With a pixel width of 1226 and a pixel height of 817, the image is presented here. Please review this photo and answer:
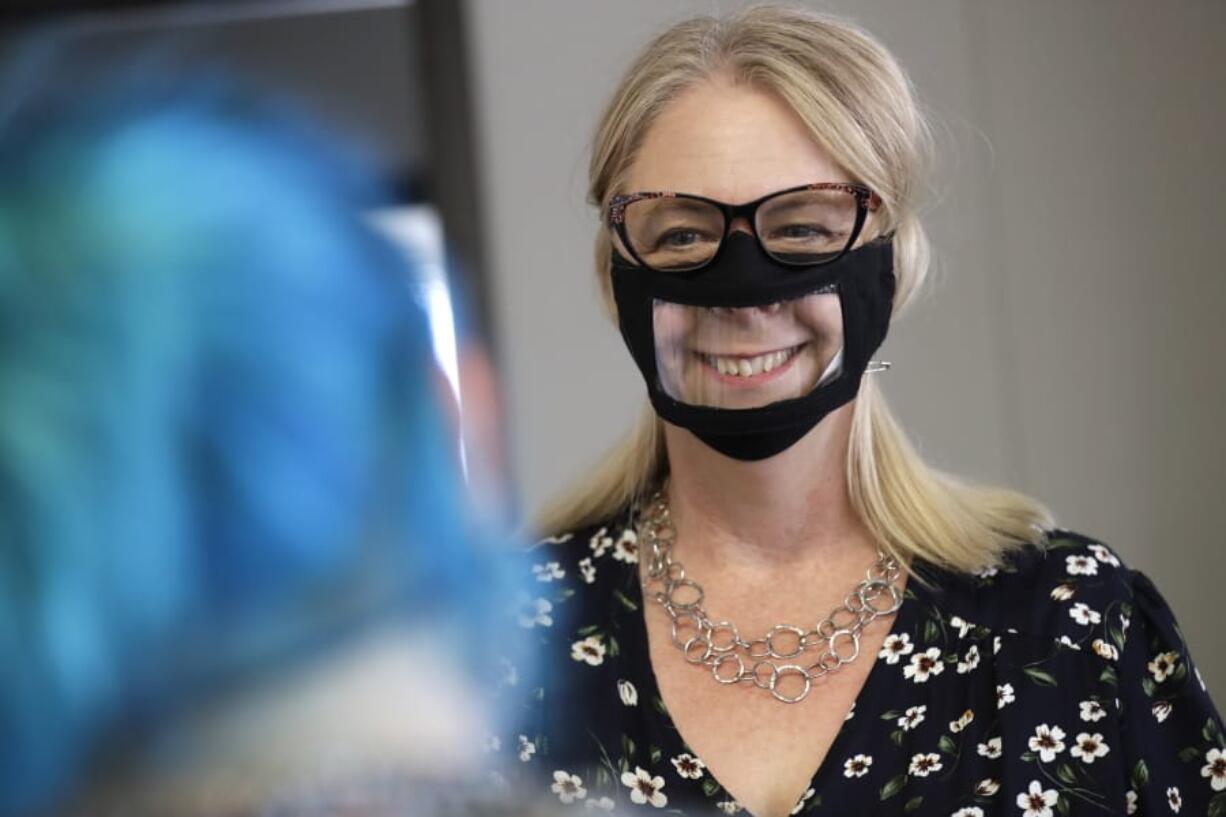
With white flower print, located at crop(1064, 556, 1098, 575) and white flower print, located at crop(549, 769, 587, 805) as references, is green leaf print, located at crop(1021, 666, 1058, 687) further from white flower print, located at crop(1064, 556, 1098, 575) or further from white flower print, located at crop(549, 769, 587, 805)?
white flower print, located at crop(549, 769, 587, 805)

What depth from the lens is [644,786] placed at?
142 centimetres

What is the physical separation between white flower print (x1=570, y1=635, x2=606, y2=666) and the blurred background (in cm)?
161

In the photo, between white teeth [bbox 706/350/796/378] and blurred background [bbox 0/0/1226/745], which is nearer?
white teeth [bbox 706/350/796/378]

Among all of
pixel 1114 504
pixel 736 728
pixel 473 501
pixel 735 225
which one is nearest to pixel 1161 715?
pixel 736 728

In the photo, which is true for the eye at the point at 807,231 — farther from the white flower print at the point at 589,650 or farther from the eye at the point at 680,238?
the white flower print at the point at 589,650

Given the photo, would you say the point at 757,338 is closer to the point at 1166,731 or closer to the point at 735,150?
the point at 735,150

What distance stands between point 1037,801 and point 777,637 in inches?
10.4

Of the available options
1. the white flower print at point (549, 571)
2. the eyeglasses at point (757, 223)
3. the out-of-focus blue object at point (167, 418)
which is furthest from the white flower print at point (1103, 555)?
the out-of-focus blue object at point (167, 418)

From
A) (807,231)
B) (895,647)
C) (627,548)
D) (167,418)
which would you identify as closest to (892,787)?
(895,647)

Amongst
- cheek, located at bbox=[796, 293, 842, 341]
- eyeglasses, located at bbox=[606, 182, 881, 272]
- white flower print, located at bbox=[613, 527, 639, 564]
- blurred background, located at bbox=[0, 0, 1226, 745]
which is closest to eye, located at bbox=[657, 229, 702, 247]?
eyeglasses, located at bbox=[606, 182, 881, 272]

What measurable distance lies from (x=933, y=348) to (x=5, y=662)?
9.66 feet

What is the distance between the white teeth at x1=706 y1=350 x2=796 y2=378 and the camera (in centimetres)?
148

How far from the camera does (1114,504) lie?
123 inches

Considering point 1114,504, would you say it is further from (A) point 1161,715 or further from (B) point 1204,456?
(A) point 1161,715
